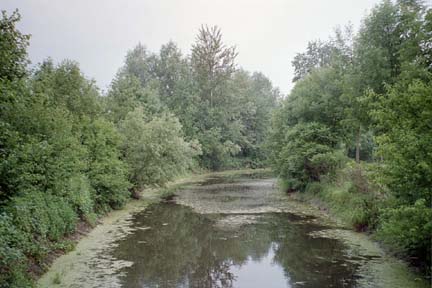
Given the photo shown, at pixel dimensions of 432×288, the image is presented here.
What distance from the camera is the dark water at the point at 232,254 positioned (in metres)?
10.3

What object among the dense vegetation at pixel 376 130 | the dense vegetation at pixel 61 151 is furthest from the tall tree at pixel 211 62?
the dense vegetation at pixel 376 130

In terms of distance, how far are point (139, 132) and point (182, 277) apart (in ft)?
48.2

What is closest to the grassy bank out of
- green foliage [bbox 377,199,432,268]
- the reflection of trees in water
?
green foliage [bbox 377,199,432,268]

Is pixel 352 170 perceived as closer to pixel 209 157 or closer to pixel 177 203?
pixel 177 203

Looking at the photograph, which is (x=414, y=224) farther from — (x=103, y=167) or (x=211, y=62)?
(x=211, y=62)

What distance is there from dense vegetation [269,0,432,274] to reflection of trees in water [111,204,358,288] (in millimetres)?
2303

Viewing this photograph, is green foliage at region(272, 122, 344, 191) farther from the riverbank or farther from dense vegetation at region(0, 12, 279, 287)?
the riverbank

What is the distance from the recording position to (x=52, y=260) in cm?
1116

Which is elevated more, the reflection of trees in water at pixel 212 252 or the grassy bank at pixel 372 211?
the grassy bank at pixel 372 211

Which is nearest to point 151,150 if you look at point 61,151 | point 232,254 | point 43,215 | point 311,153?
point 311,153

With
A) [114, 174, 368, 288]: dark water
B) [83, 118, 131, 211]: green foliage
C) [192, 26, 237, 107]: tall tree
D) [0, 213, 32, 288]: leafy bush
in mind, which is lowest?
[114, 174, 368, 288]: dark water

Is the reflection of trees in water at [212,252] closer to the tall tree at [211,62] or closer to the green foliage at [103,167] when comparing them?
the green foliage at [103,167]

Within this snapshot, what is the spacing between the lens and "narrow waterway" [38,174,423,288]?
10086 millimetres

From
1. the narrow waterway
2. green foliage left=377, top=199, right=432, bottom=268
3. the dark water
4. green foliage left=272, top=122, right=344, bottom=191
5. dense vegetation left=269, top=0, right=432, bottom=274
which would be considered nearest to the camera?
green foliage left=377, top=199, right=432, bottom=268
